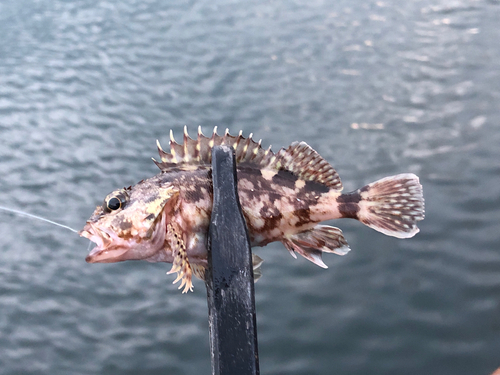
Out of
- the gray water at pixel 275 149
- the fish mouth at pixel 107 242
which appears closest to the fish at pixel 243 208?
the fish mouth at pixel 107 242

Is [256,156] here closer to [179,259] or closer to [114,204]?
[179,259]

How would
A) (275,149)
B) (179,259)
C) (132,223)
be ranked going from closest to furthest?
(179,259)
(132,223)
(275,149)

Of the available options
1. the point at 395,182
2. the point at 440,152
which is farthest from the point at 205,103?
the point at 395,182

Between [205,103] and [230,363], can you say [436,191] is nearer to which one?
[205,103]

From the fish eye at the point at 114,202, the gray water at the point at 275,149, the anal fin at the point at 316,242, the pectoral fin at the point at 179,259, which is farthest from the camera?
the gray water at the point at 275,149

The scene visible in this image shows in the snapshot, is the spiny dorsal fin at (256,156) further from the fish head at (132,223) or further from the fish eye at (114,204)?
the fish eye at (114,204)

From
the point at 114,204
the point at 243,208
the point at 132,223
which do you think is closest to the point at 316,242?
the point at 243,208

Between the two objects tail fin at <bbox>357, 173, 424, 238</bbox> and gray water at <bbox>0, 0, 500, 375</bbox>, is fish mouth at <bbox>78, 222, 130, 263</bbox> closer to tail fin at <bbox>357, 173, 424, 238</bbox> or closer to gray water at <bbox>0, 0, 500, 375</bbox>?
tail fin at <bbox>357, 173, 424, 238</bbox>
